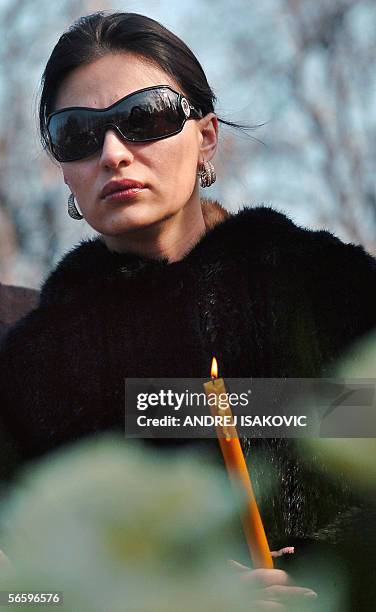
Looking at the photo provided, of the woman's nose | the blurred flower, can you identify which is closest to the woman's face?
the woman's nose

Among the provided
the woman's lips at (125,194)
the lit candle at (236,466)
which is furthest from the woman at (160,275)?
the lit candle at (236,466)

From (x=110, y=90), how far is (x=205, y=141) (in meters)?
0.14

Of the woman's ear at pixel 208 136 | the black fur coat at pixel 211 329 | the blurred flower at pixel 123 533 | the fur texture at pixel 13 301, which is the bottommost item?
the blurred flower at pixel 123 533

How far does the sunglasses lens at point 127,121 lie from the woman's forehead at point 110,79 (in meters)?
Result: 0.01

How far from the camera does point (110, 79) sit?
92 centimetres

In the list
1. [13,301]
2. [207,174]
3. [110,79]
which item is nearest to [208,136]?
[207,174]

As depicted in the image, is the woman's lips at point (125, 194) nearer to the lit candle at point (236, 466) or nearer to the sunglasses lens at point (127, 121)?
the sunglasses lens at point (127, 121)

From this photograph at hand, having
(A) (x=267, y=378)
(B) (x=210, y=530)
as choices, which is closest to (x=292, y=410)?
(A) (x=267, y=378)

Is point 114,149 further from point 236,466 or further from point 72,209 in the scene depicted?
point 236,466

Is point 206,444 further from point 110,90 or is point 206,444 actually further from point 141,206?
point 110,90

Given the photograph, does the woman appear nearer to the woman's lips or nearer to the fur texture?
the woman's lips

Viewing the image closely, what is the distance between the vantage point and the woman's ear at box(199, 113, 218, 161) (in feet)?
3.28

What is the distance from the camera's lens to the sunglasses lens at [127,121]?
907 millimetres

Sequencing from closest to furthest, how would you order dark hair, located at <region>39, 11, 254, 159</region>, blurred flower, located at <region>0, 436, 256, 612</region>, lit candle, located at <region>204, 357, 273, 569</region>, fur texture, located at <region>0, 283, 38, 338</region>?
lit candle, located at <region>204, 357, 273, 569</region>
blurred flower, located at <region>0, 436, 256, 612</region>
dark hair, located at <region>39, 11, 254, 159</region>
fur texture, located at <region>0, 283, 38, 338</region>
